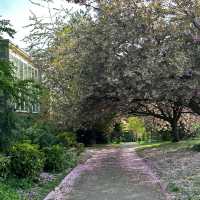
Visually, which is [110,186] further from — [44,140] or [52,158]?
[44,140]

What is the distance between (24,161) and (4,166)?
99 centimetres

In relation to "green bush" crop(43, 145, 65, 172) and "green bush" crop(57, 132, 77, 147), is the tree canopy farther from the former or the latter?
"green bush" crop(57, 132, 77, 147)

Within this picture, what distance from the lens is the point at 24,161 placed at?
13844 mm

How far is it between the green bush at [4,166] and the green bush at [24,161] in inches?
11.9

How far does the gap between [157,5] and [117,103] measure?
5.62 metres

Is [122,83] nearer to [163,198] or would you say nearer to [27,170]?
[27,170]

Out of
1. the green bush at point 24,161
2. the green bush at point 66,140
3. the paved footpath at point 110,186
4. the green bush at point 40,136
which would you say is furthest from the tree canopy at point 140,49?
the green bush at point 66,140

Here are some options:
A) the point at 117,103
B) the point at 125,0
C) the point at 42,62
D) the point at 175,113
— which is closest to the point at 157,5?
the point at 125,0

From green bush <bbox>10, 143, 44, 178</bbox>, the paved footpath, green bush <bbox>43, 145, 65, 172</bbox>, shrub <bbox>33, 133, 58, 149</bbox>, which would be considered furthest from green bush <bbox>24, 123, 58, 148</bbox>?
green bush <bbox>10, 143, 44, 178</bbox>

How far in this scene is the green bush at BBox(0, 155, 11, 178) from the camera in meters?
12.3

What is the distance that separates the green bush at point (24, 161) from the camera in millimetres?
13898

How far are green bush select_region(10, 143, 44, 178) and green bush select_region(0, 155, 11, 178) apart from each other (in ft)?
0.99

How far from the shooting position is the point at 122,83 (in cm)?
1830

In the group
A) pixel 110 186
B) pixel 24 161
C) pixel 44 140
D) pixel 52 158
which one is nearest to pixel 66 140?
pixel 44 140
